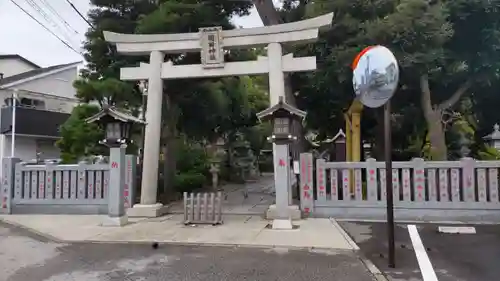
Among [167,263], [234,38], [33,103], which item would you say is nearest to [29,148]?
[33,103]

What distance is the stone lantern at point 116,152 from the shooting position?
9648 millimetres

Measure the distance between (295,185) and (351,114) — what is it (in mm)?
3216

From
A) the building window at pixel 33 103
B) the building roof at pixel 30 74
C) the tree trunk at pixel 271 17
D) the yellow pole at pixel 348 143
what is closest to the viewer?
the tree trunk at pixel 271 17

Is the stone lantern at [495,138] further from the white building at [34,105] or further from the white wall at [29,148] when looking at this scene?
the white wall at [29,148]

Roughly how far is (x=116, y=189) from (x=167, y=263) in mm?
4039

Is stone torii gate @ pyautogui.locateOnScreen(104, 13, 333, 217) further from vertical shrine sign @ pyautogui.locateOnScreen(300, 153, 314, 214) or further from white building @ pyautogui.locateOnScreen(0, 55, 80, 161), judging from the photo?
white building @ pyautogui.locateOnScreen(0, 55, 80, 161)

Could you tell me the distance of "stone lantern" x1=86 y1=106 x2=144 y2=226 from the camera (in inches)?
380

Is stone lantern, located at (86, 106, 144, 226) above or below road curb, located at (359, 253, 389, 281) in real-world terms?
above

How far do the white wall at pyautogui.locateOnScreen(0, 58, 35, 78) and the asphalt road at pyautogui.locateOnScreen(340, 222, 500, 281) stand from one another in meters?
23.5

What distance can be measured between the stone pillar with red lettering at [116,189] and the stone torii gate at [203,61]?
1.43 m

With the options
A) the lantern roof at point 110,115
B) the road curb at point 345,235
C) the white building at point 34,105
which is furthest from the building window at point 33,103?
the road curb at point 345,235

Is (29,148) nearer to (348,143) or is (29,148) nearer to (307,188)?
(348,143)

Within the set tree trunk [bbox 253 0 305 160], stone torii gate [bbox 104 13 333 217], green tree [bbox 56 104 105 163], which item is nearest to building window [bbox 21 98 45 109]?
green tree [bbox 56 104 105 163]

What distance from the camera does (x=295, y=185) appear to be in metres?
14.7
